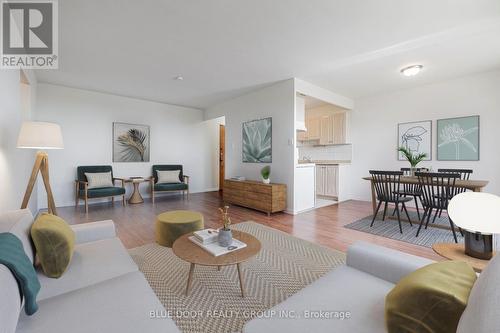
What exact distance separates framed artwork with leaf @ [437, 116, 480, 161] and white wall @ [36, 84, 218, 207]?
5.66 meters

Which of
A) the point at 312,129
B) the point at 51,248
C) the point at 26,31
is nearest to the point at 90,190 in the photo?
the point at 26,31

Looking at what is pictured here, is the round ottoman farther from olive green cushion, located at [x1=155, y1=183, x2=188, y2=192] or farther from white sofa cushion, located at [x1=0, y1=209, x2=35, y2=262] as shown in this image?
Answer: olive green cushion, located at [x1=155, y1=183, x2=188, y2=192]

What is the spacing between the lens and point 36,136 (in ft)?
7.79

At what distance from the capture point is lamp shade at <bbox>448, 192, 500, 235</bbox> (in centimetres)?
116

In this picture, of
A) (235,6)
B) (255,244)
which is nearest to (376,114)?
(235,6)

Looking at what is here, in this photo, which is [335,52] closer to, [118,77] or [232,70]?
[232,70]

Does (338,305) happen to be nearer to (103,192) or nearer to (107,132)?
(103,192)

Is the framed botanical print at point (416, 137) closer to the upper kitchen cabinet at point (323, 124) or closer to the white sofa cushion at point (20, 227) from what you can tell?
the upper kitchen cabinet at point (323, 124)

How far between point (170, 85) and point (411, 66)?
430cm

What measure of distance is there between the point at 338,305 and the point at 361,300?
0.13 metres

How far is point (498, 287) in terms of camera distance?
0.57 metres

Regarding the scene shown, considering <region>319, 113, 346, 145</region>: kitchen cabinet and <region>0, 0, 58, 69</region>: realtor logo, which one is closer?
<region>0, 0, 58, 69</region>: realtor logo

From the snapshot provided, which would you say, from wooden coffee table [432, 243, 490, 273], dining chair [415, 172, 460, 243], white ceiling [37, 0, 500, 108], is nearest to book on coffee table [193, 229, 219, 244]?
wooden coffee table [432, 243, 490, 273]

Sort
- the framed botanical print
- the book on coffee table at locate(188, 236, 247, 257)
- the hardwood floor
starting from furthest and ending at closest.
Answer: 1. the framed botanical print
2. the hardwood floor
3. the book on coffee table at locate(188, 236, 247, 257)
